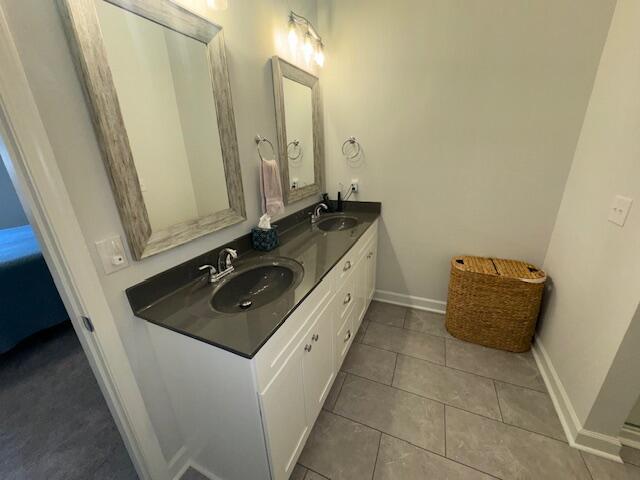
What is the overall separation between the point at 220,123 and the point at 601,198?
1.97 meters

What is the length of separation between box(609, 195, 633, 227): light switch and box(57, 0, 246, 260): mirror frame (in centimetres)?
181

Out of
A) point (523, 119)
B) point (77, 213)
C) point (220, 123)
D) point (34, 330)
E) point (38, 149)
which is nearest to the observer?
point (38, 149)

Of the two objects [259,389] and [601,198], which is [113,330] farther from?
[601,198]

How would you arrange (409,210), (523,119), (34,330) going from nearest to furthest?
(523,119) → (34,330) → (409,210)

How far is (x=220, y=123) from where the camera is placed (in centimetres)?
127

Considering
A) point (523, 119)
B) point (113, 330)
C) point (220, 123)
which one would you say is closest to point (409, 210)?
point (523, 119)

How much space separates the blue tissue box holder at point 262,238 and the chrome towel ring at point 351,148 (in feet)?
3.64

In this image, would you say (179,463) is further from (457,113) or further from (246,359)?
(457,113)

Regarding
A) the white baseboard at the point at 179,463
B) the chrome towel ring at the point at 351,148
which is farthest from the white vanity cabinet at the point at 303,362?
the chrome towel ring at the point at 351,148

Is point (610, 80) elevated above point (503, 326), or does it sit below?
above

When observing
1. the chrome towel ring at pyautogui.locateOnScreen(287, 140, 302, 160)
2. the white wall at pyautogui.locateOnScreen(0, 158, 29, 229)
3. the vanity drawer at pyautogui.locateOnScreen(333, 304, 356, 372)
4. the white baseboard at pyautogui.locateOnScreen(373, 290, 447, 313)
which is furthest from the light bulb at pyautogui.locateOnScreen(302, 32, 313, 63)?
the white wall at pyautogui.locateOnScreen(0, 158, 29, 229)

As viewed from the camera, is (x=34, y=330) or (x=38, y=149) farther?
(x=34, y=330)

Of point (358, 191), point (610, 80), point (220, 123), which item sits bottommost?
point (358, 191)

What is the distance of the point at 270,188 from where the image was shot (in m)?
1.57
